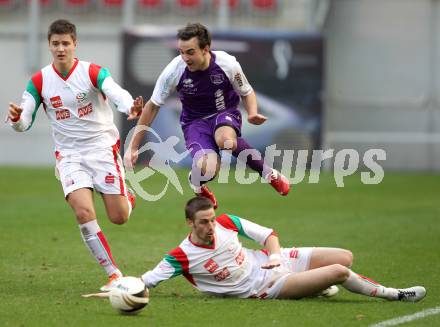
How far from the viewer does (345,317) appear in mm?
8516

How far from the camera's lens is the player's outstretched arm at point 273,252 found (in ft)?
28.8

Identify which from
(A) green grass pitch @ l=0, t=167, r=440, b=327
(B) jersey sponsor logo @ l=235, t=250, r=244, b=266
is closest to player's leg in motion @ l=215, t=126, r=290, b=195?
(A) green grass pitch @ l=0, t=167, r=440, b=327

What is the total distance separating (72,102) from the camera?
10.2 meters

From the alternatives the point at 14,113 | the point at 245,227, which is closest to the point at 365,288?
the point at 245,227

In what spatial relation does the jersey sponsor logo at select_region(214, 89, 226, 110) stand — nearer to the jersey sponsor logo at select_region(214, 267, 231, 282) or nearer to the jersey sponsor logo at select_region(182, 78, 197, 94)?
the jersey sponsor logo at select_region(182, 78, 197, 94)

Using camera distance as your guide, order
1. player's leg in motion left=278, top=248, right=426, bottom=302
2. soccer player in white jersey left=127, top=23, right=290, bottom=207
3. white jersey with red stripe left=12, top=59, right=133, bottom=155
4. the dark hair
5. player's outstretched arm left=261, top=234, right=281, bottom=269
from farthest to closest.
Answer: soccer player in white jersey left=127, top=23, right=290, bottom=207, white jersey with red stripe left=12, top=59, right=133, bottom=155, player's leg in motion left=278, top=248, right=426, bottom=302, the dark hair, player's outstretched arm left=261, top=234, right=281, bottom=269

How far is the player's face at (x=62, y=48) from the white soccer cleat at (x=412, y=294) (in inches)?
144

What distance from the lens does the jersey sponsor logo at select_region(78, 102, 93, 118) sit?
33.6ft

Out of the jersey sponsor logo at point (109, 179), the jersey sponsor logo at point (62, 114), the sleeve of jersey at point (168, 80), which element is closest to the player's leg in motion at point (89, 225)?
the jersey sponsor logo at point (109, 179)

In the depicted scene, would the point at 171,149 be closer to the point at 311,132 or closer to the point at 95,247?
the point at 311,132

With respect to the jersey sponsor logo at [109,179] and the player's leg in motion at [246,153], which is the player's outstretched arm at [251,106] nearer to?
the player's leg in motion at [246,153]

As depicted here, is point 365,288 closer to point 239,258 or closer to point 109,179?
point 239,258

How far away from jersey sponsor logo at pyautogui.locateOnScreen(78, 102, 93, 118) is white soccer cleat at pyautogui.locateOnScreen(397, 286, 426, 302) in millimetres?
3295

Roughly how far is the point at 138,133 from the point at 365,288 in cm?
297
